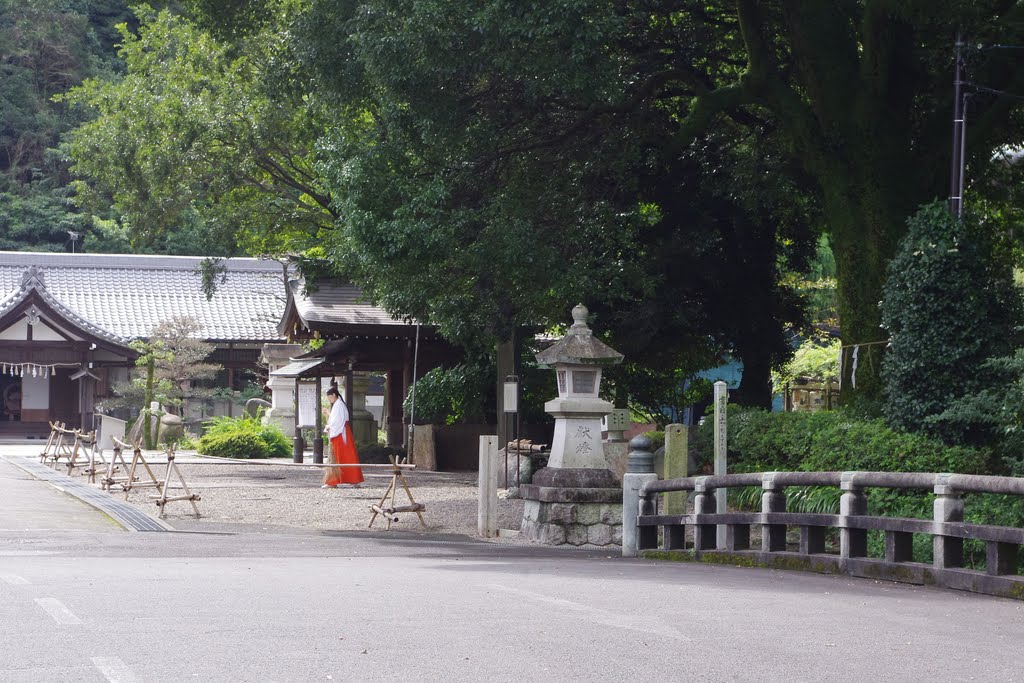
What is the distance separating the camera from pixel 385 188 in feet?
64.2

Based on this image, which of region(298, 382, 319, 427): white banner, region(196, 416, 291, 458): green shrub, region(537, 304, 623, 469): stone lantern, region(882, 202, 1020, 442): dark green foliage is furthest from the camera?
region(196, 416, 291, 458): green shrub

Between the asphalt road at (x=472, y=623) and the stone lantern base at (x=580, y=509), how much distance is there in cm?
328

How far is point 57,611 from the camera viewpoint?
8594mm

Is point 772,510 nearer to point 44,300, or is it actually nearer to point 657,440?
point 657,440

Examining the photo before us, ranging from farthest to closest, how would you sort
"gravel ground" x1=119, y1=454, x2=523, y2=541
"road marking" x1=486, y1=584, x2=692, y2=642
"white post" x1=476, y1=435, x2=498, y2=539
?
1. "gravel ground" x1=119, y1=454, x2=523, y2=541
2. "white post" x1=476, y1=435, x2=498, y2=539
3. "road marking" x1=486, y1=584, x2=692, y2=642

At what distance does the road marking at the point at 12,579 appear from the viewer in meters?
10.2

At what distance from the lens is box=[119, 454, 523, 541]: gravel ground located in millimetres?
18953

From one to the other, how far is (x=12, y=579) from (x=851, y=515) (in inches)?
287

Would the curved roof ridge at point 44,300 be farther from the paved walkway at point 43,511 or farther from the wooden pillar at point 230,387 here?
the paved walkway at point 43,511


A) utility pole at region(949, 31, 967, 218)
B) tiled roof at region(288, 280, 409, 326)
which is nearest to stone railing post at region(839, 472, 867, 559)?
utility pole at region(949, 31, 967, 218)

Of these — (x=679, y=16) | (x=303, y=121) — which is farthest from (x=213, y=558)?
(x=303, y=121)

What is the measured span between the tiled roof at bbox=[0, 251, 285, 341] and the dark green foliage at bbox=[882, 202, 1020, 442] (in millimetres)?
34195

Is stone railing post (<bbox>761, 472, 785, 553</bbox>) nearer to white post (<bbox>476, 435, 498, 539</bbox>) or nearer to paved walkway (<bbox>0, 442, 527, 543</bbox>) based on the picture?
paved walkway (<bbox>0, 442, 527, 543</bbox>)

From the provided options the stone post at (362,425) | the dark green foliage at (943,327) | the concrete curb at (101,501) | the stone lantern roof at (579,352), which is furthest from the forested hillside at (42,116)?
the dark green foliage at (943,327)
